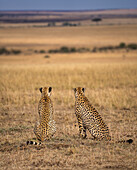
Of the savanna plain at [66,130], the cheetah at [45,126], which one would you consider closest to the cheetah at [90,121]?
the savanna plain at [66,130]

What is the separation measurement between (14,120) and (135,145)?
348 centimetres

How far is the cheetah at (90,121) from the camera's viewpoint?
577 cm

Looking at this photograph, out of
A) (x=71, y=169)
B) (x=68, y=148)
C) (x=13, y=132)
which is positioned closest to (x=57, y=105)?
(x=13, y=132)

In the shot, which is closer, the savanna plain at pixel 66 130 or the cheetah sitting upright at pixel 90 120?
the savanna plain at pixel 66 130

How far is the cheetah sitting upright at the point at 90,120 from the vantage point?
5777 mm

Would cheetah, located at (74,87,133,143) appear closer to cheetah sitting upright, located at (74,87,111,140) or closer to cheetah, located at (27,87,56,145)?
cheetah sitting upright, located at (74,87,111,140)

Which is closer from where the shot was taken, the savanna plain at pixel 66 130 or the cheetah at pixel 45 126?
the savanna plain at pixel 66 130

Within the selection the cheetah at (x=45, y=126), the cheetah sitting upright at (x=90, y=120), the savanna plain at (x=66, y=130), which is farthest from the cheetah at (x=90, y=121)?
the cheetah at (x=45, y=126)

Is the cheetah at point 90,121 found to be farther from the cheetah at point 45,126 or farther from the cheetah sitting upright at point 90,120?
the cheetah at point 45,126

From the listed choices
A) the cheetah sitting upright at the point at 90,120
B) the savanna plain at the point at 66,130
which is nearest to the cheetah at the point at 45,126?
the savanna plain at the point at 66,130

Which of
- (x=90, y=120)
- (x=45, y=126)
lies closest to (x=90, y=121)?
(x=90, y=120)

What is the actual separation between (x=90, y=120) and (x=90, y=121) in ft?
0.06

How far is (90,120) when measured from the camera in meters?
5.97

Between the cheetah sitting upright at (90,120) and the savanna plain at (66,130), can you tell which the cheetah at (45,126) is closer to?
the savanna plain at (66,130)
